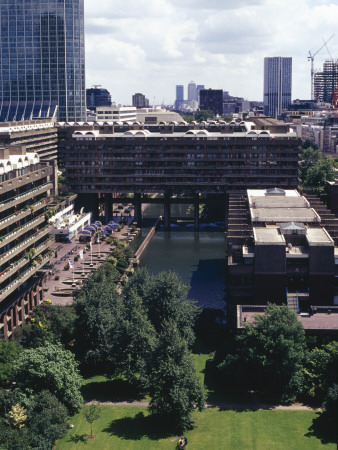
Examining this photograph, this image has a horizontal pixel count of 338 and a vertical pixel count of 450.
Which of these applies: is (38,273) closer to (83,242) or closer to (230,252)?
(230,252)

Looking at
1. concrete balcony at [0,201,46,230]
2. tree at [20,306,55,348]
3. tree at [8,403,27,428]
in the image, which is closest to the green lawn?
tree at [8,403,27,428]

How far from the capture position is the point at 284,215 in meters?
96.1

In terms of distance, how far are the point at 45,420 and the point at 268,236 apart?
127ft

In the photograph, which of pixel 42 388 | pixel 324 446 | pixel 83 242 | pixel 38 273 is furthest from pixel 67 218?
pixel 324 446

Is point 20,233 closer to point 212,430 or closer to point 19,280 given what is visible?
point 19,280

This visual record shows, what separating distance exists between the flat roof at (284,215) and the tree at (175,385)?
3656cm

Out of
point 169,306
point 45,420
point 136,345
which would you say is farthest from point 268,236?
point 45,420

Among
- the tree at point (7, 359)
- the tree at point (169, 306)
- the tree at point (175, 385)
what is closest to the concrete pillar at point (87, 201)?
the tree at point (169, 306)

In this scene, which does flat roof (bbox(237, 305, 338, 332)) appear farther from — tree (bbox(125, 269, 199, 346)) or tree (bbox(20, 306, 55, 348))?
tree (bbox(20, 306, 55, 348))

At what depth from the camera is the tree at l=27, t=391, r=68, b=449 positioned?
176ft

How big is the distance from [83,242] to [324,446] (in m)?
88.8

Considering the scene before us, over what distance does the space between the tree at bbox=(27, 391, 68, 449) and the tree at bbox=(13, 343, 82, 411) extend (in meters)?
1.66

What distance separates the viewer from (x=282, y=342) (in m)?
62.0

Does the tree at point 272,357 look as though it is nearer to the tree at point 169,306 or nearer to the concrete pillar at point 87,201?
the tree at point 169,306
